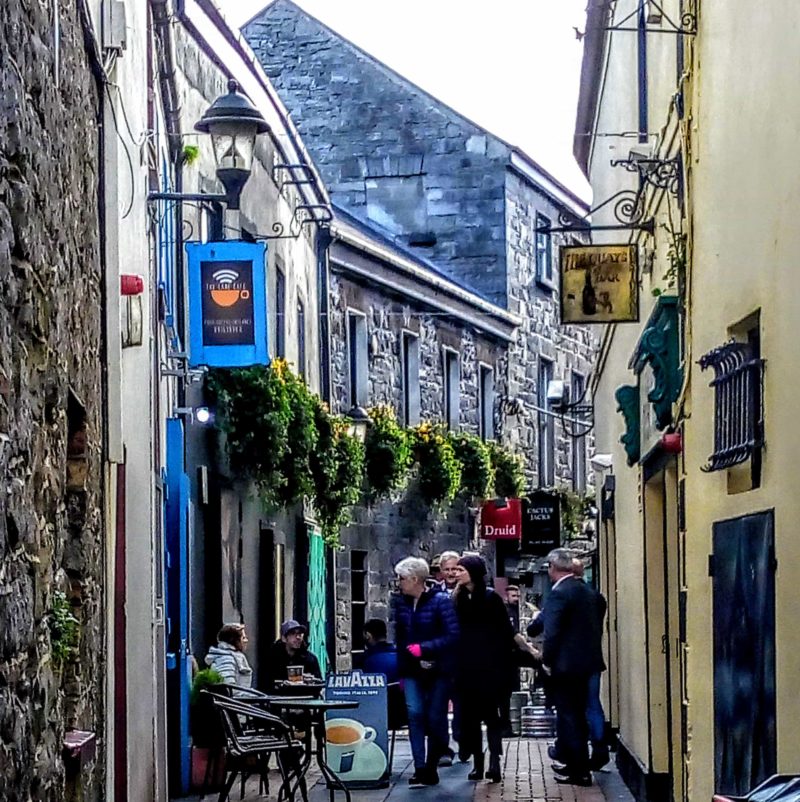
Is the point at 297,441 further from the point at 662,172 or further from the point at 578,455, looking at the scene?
the point at 578,455

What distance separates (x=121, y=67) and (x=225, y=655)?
5362mm

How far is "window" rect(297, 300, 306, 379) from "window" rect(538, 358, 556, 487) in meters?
10.5

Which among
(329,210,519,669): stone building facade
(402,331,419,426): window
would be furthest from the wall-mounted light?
(402,331,419,426): window

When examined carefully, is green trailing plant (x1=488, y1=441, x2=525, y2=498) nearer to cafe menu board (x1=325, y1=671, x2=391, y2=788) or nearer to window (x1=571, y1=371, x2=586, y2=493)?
window (x1=571, y1=371, x2=586, y2=493)

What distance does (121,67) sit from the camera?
953 centimetres

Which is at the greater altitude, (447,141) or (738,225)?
(447,141)

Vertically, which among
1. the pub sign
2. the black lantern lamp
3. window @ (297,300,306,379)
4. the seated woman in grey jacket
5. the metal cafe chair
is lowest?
the metal cafe chair

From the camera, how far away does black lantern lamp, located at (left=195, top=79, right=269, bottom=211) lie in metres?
11.5

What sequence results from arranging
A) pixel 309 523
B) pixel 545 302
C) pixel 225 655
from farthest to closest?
pixel 545 302, pixel 309 523, pixel 225 655

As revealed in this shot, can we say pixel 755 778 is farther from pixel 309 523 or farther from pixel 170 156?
pixel 309 523

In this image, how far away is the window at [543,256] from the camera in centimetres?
3133

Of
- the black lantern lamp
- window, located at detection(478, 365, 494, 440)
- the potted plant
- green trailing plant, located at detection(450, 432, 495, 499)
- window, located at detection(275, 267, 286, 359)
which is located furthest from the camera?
window, located at detection(478, 365, 494, 440)

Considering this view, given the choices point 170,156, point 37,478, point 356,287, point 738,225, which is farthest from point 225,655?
point 356,287

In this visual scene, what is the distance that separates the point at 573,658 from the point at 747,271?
6202 mm
